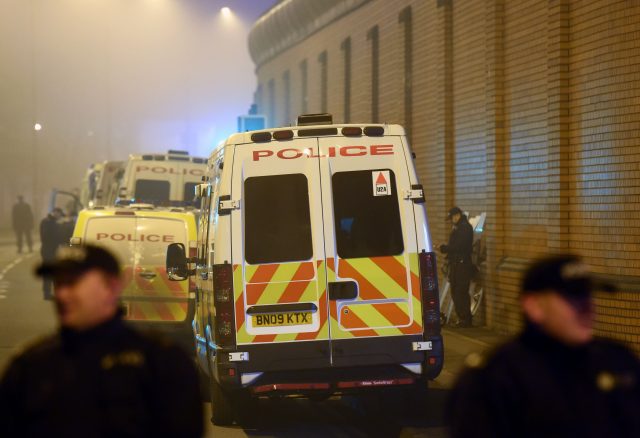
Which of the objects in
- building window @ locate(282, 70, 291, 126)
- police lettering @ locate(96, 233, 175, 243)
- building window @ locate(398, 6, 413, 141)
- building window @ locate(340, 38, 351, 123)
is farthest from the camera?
building window @ locate(282, 70, 291, 126)

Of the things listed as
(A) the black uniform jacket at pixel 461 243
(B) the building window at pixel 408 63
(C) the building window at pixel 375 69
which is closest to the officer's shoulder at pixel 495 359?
(A) the black uniform jacket at pixel 461 243

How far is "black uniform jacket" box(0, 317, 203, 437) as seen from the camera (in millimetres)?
3896

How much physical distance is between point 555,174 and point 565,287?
11.2m

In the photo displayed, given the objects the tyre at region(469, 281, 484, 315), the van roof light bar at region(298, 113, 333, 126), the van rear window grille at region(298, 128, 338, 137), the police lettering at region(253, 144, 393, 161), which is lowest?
the tyre at region(469, 281, 484, 315)

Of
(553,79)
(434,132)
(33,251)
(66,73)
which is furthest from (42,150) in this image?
(553,79)

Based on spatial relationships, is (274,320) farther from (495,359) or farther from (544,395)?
(544,395)

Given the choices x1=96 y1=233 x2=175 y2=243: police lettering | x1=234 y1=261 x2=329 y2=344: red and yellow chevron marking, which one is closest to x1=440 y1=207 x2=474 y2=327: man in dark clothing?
x1=96 y1=233 x2=175 y2=243: police lettering

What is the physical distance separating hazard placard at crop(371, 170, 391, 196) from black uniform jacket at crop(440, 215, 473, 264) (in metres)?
7.85

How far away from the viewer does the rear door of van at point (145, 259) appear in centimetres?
1564

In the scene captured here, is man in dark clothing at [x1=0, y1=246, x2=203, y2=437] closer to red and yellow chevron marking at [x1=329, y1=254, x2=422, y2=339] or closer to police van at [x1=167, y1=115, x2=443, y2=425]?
police van at [x1=167, y1=115, x2=443, y2=425]

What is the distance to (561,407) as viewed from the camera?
3.81m

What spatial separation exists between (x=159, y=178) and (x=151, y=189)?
25 cm

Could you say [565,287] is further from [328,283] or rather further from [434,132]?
[434,132]

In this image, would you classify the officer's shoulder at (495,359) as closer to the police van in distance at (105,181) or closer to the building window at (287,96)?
the police van in distance at (105,181)
